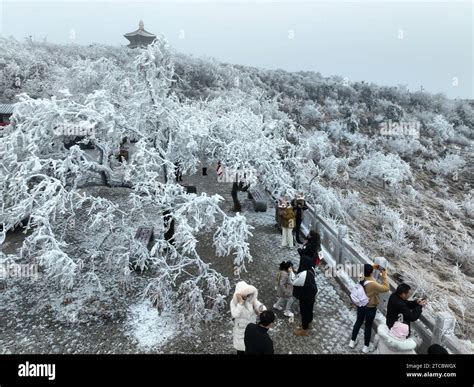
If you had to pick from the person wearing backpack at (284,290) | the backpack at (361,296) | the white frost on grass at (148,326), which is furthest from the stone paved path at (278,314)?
the backpack at (361,296)

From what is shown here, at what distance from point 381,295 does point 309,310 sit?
1771mm

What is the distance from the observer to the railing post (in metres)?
5.79

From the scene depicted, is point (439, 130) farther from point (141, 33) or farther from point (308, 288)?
point (141, 33)

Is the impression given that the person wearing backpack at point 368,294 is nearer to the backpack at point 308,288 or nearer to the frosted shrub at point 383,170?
the backpack at point 308,288

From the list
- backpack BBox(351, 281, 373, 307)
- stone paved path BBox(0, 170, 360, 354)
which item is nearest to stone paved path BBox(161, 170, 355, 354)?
stone paved path BBox(0, 170, 360, 354)

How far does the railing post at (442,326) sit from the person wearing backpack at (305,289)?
210 centimetres

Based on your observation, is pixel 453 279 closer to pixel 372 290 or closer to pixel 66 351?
pixel 372 290

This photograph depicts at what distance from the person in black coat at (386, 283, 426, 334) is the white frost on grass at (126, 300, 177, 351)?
428 cm

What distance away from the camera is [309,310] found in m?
7.15

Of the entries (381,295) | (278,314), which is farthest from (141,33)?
(381,295)

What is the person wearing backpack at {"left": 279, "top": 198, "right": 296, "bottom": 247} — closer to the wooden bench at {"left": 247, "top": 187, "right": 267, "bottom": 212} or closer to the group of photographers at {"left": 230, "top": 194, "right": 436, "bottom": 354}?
the group of photographers at {"left": 230, "top": 194, "right": 436, "bottom": 354}

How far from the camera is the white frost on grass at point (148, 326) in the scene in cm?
711

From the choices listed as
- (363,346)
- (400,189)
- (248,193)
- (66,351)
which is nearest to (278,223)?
(248,193)
